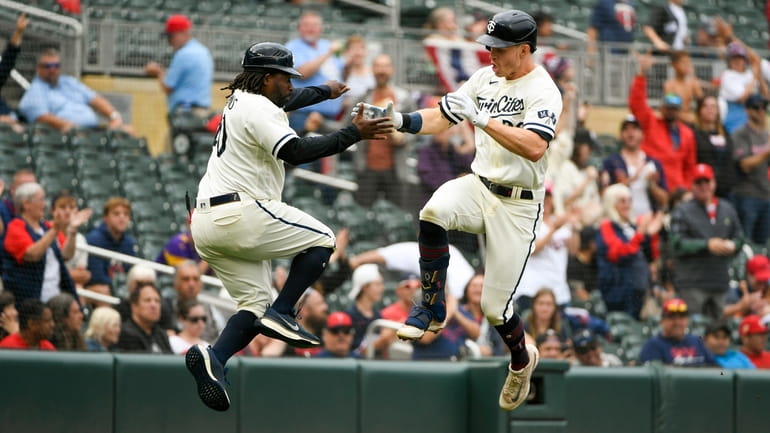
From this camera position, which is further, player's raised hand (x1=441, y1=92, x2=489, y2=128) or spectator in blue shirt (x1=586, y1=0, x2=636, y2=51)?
spectator in blue shirt (x1=586, y1=0, x2=636, y2=51)

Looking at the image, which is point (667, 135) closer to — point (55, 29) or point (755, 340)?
point (755, 340)

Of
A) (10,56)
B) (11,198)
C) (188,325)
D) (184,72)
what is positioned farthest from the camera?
(184,72)

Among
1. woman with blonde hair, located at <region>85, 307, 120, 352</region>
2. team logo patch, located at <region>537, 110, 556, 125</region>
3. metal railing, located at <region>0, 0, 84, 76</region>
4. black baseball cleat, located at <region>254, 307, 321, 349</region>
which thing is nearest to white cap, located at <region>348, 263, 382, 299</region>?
woman with blonde hair, located at <region>85, 307, 120, 352</region>

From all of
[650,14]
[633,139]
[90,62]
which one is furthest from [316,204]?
[650,14]

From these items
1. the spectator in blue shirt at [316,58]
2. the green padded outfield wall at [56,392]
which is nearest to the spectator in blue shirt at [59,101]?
the spectator in blue shirt at [316,58]

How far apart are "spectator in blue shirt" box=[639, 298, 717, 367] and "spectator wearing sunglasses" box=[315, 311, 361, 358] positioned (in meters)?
2.54

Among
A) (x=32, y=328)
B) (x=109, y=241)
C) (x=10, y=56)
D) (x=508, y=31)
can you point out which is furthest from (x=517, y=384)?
(x=10, y=56)

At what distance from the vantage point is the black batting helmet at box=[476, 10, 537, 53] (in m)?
6.93

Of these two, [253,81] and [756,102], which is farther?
[756,102]

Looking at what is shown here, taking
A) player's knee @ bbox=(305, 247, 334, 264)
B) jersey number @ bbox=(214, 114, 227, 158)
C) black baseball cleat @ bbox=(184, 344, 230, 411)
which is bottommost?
black baseball cleat @ bbox=(184, 344, 230, 411)

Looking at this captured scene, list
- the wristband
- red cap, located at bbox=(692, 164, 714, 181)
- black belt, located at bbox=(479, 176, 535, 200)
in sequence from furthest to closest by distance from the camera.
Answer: red cap, located at bbox=(692, 164, 714, 181)
black belt, located at bbox=(479, 176, 535, 200)
the wristband

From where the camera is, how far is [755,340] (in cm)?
1085

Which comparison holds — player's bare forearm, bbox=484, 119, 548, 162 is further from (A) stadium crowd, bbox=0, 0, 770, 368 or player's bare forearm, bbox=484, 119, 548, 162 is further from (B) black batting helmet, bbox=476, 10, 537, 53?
(A) stadium crowd, bbox=0, 0, 770, 368

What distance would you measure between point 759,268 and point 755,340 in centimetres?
140
